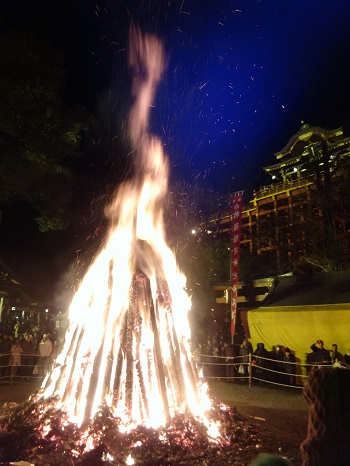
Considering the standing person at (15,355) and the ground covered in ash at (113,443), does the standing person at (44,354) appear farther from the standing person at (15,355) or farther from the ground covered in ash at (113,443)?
the ground covered in ash at (113,443)

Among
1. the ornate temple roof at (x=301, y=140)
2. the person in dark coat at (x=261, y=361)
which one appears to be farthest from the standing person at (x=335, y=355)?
the ornate temple roof at (x=301, y=140)

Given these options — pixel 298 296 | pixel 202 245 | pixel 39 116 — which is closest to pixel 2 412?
pixel 39 116

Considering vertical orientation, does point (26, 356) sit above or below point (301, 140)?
below

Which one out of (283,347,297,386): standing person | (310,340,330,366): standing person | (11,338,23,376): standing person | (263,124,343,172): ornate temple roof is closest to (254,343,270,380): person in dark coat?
(283,347,297,386): standing person

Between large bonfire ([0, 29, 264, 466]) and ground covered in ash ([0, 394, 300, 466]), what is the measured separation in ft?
0.06

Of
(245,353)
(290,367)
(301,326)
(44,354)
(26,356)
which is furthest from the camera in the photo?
(26,356)

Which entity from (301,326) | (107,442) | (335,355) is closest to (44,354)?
(107,442)

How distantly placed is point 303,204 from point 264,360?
70.1ft

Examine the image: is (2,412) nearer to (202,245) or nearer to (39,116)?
(39,116)

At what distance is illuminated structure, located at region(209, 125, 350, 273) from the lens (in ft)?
61.1

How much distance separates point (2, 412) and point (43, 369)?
6348mm

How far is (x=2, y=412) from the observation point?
7238mm

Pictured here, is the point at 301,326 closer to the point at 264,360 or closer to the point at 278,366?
the point at 278,366

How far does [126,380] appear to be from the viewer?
668 centimetres
